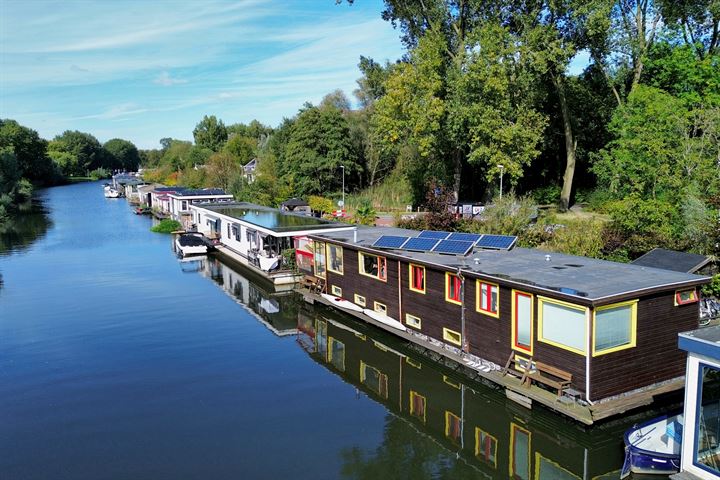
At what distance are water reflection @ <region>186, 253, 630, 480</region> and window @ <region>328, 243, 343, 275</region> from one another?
447 centimetres

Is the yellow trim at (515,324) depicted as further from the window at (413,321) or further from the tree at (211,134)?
the tree at (211,134)

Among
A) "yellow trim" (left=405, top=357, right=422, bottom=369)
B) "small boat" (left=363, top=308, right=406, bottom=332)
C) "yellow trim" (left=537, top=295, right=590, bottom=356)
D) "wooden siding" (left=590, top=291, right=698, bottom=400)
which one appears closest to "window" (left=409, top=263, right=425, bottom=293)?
"small boat" (left=363, top=308, right=406, bottom=332)

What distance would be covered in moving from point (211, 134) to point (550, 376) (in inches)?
5401

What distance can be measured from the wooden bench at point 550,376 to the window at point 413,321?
5768 millimetres

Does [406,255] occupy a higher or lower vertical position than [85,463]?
higher

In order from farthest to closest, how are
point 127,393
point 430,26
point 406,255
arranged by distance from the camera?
1. point 430,26
2. point 406,255
3. point 127,393

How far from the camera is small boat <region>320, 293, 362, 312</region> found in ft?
80.5

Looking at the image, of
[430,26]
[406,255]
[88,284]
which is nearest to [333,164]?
[430,26]

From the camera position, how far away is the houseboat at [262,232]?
3297cm

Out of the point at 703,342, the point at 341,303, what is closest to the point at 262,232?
the point at 341,303

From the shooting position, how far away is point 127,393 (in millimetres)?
18031

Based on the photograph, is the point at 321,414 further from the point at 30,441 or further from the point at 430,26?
the point at 430,26

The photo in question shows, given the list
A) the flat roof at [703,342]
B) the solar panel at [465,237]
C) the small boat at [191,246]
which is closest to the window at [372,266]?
the solar panel at [465,237]

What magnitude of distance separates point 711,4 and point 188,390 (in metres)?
45.0
